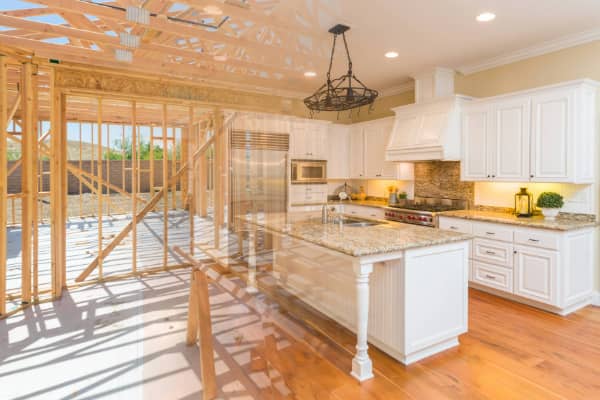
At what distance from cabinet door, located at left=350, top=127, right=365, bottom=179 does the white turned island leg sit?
154 inches

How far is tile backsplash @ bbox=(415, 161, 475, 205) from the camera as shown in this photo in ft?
14.9

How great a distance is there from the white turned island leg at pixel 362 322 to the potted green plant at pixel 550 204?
2.49 m

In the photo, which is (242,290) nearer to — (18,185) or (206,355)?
(206,355)

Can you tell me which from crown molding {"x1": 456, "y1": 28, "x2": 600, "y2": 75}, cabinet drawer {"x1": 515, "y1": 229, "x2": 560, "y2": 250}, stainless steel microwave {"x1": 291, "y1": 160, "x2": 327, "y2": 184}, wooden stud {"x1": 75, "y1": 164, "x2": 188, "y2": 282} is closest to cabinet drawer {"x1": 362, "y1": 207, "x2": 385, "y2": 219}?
stainless steel microwave {"x1": 291, "y1": 160, "x2": 327, "y2": 184}

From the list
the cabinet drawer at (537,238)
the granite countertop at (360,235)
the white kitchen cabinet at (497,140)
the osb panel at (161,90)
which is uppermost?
the osb panel at (161,90)

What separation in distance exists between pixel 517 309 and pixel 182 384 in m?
3.12

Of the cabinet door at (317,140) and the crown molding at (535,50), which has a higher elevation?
the crown molding at (535,50)

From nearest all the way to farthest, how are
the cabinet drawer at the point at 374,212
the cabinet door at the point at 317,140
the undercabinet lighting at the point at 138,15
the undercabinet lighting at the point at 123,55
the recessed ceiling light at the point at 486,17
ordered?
the undercabinet lighting at the point at 138,15
the recessed ceiling light at the point at 486,17
the undercabinet lighting at the point at 123,55
the cabinet drawer at the point at 374,212
the cabinet door at the point at 317,140

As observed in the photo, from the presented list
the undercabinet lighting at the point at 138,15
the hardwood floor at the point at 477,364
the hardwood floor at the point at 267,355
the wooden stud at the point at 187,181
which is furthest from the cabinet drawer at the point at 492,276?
the undercabinet lighting at the point at 138,15

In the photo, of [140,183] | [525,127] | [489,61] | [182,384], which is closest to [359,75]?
[489,61]

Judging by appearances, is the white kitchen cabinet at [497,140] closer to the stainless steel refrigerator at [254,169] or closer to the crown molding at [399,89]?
the crown molding at [399,89]

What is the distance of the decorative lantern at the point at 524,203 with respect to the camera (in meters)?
3.72

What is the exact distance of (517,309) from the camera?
3.28 m

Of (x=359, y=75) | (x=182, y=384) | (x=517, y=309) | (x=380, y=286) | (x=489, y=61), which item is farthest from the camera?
(x=359, y=75)
